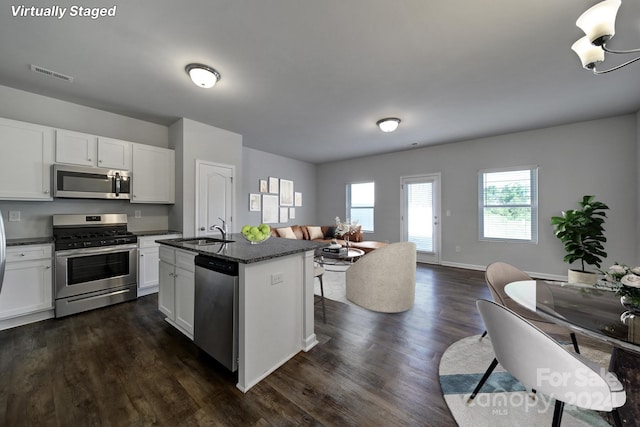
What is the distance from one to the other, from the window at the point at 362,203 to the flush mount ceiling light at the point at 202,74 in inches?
189

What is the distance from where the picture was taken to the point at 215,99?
317cm

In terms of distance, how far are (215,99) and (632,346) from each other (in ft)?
13.3

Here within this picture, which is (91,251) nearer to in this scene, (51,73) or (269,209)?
(51,73)

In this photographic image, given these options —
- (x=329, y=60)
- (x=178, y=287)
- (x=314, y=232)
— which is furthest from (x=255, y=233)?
(x=314, y=232)

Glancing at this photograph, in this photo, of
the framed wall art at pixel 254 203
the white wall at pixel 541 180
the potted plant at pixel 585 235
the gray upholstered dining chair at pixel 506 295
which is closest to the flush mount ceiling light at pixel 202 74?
the gray upholstered dining chair at pixel 506 295

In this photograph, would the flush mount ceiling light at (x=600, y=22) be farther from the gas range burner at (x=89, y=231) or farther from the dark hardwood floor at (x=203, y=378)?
the gas range burner at (x=89, y=231)

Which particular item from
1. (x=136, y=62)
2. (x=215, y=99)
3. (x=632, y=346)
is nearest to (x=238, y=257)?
(x=632, y=346)

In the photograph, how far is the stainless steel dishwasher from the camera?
1.69 metres

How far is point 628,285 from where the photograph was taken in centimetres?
124

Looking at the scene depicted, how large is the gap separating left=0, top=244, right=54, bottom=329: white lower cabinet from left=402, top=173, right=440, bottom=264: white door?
232 inches

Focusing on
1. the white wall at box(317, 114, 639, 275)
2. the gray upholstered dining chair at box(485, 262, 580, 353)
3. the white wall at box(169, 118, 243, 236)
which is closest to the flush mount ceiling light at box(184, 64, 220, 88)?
the white wall at box(169, 118, 243, 236)

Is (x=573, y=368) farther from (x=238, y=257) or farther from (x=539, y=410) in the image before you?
(x=238, y=257)

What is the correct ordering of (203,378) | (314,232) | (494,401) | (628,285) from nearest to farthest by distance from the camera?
(628,285), (494,401), (203,378), (314,232)

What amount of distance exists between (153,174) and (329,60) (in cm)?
313
